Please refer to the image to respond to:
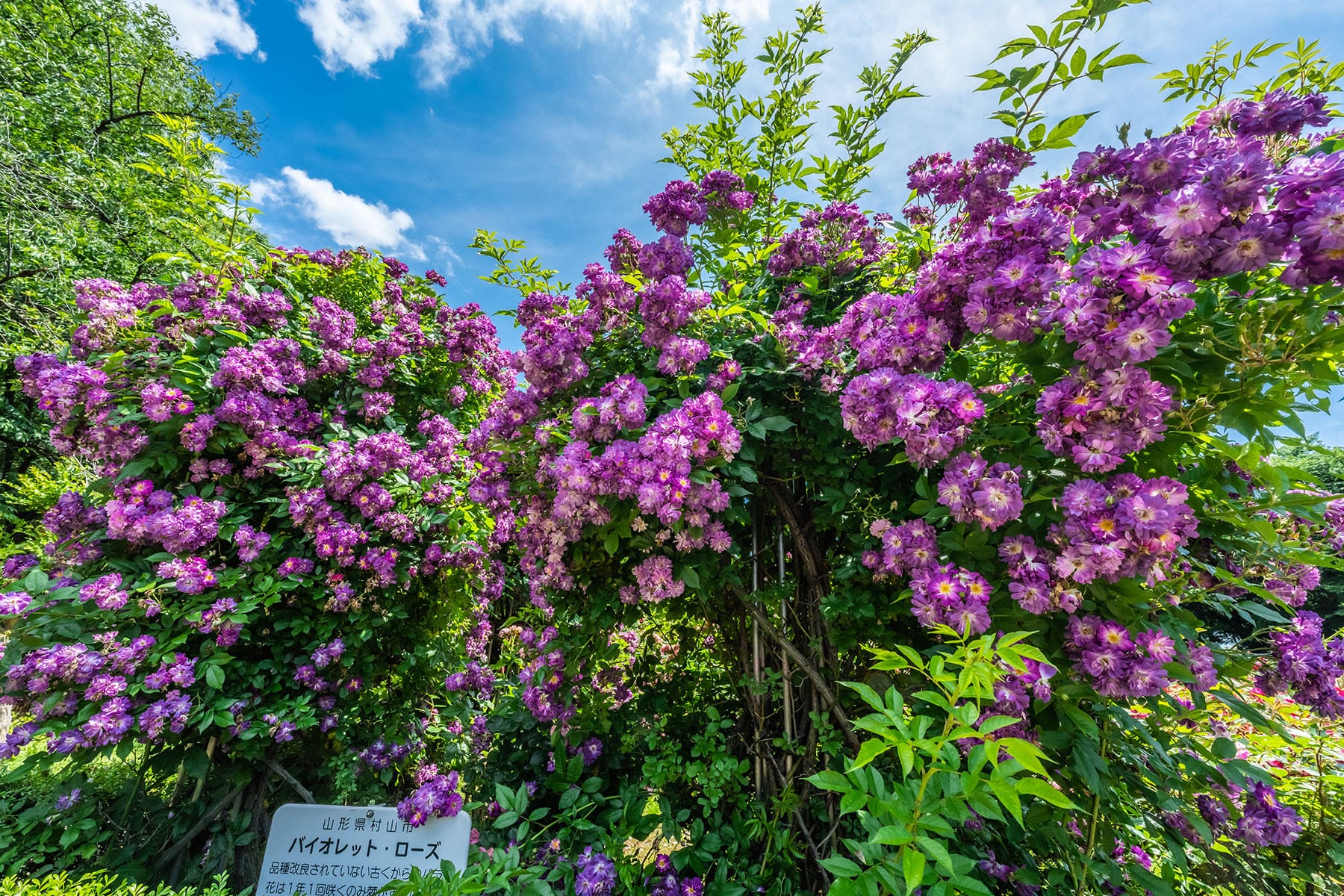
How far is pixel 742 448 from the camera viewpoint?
1.33m

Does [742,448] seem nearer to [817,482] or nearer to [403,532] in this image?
[817,482]

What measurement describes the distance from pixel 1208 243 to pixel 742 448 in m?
0.90

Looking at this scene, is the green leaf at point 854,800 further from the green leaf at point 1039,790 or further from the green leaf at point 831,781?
the green leaf at point 1039,790

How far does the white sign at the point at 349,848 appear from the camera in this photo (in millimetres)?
1583

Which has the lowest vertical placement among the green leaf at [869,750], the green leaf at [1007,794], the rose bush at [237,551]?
the green leaf at [1007,794]

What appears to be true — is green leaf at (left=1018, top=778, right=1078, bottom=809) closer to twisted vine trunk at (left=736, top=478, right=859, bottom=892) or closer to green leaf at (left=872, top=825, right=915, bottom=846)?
green leaf at (left=872, top=825, right=915, bottom=846)

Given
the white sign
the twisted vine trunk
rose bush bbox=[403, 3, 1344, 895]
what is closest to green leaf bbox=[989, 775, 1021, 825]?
rose bush bbox=[403, 3, 1344, 895]

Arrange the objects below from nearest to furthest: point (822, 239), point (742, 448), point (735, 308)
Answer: point (742, 448)
point (735, 308)
point (822, 239)

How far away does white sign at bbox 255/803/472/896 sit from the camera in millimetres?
1583

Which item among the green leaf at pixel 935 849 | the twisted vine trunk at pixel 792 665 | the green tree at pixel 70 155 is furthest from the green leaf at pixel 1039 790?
the green tree at pixel 70 155

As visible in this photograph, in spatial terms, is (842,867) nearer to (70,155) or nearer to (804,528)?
(804,528)

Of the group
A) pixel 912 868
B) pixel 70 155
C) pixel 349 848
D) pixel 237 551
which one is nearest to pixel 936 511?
pixel 912 868

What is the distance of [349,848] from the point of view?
1.62 m

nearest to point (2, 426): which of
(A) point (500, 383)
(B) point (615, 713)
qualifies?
(A) point (500, 383)
